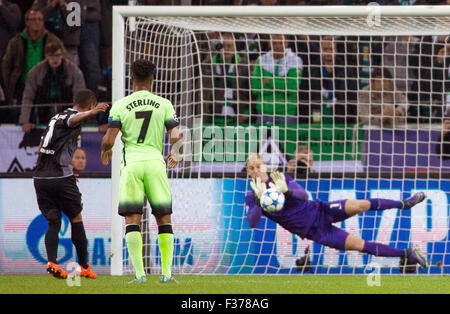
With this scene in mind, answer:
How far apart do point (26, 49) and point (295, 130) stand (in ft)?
12.2

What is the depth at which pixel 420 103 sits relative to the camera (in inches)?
445

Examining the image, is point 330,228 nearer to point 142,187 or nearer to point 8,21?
point 142,187

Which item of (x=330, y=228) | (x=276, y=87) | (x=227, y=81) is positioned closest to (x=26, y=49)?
(x=227, y=81)

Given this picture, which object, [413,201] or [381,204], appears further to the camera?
[381,204]

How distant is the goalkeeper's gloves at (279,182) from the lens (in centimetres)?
972

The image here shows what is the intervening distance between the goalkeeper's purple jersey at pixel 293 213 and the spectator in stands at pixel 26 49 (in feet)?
12.4

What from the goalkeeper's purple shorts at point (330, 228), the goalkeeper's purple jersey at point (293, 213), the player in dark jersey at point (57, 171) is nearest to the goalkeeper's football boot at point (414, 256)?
the goalkeeper's purple shorts at point (330, 228)

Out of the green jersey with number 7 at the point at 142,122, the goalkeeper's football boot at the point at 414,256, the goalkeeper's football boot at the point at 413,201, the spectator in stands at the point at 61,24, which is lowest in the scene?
the goalkeeper's football boot at the point at 414,256

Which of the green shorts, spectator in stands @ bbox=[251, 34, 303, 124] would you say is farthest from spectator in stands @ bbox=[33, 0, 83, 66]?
the green shorts

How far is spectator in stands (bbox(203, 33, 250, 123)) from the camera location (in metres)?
11.2

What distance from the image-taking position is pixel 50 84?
1175 centimetres

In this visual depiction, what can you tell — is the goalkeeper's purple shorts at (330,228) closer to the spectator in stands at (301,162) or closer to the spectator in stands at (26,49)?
the spectator in stands at (301,162)

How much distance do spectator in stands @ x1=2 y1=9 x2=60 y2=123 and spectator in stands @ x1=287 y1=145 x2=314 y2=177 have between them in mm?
3523

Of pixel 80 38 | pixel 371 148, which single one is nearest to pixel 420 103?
pixel 371 148
